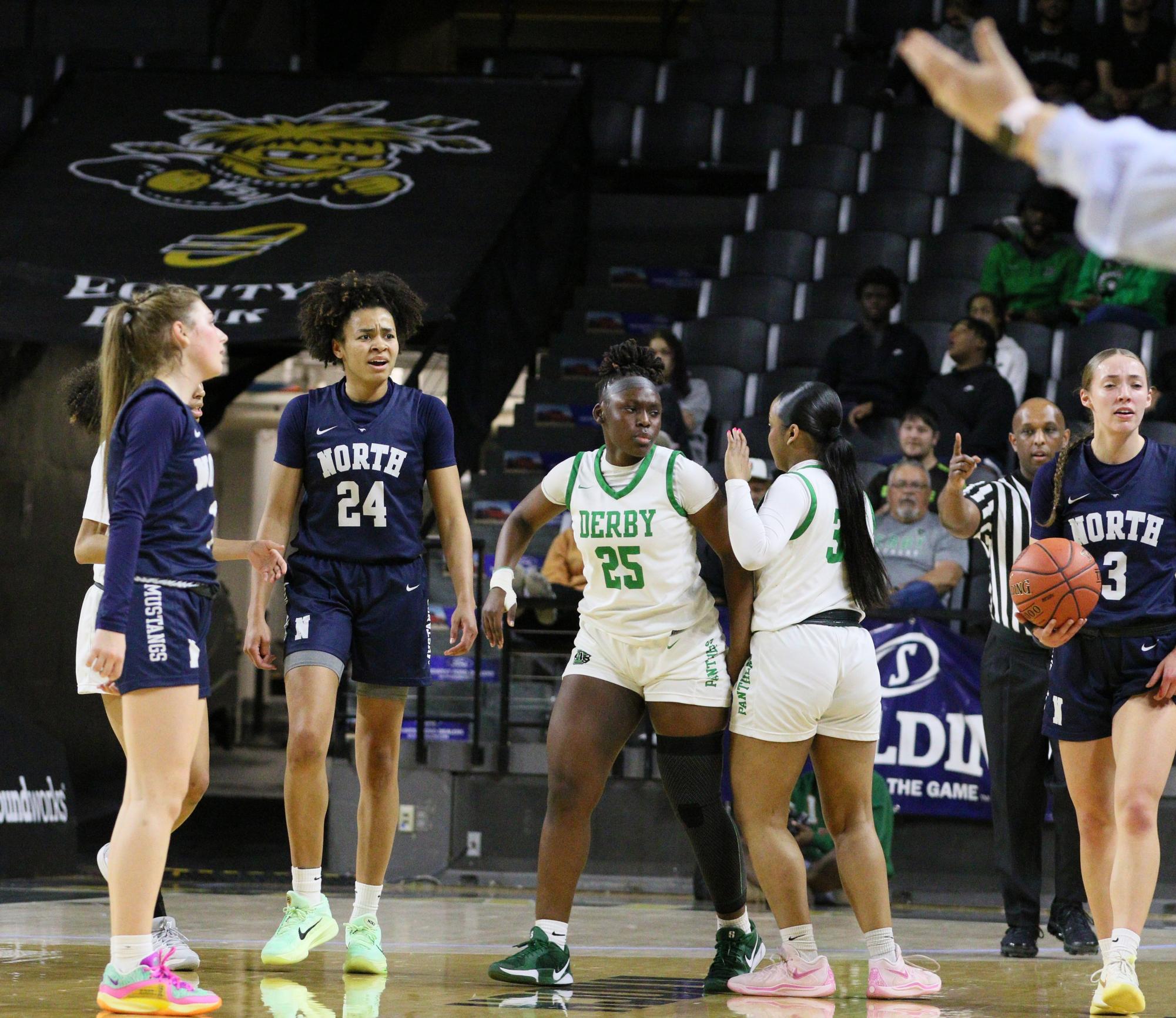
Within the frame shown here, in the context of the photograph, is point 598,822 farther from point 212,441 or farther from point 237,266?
point 212,441

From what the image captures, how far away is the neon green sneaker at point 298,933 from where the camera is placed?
16.8ft

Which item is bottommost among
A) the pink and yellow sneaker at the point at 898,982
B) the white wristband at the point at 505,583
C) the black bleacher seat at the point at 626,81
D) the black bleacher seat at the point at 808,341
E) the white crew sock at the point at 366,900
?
the pink and yellow sneaker at the point at 898,982

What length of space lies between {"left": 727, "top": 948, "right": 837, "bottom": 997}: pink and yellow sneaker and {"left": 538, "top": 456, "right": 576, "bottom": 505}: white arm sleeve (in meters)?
1.56

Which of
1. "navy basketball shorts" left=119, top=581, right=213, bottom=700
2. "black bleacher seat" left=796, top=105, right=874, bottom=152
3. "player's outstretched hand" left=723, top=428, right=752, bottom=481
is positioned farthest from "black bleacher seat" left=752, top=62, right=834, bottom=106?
"navy basketball shorts" left=119, top=581, right=213, bottom=700

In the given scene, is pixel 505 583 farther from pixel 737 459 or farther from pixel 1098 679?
pixel 1098 679

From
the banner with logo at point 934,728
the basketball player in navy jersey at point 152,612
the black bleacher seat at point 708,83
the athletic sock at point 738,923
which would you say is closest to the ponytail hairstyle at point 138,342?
the basketball player in navy jersey at point 152,612

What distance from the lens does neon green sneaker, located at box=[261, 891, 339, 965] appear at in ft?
16.8

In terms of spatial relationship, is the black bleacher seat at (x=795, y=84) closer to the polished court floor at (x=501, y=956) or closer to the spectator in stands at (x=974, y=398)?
the spectator in stands at (x=974, y=398)

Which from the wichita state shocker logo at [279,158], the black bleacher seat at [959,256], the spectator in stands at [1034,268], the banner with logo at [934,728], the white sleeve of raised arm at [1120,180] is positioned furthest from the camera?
the black bleacher seat at [959,256]

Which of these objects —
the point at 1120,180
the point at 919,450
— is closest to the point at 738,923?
the point at 1120,180

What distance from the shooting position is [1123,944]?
4691 millimetres

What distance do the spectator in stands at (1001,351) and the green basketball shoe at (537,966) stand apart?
6.03 m

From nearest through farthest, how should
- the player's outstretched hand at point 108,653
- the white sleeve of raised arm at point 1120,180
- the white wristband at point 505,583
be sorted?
the white sleeve of raised arm at point 1120,180 < the player's outstretched hand at point 108,653 < the white wristband at point 505,583

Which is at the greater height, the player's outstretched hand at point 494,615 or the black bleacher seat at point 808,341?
the black bleacher seat at point 808,341
